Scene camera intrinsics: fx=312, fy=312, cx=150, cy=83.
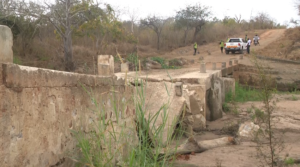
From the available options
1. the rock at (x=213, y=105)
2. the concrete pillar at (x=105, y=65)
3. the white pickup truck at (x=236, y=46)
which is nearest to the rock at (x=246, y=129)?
the rock at (x=213, y=105)

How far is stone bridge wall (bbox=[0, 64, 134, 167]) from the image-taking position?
2.12 meters

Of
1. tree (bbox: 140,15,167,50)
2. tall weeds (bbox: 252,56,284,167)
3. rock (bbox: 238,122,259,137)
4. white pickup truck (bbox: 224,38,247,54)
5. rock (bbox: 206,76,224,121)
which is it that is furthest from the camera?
tree (bbox: 140,15,167,50)

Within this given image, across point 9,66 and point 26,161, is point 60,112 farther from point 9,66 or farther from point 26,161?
point 9,66

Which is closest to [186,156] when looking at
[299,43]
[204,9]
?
[299,43]

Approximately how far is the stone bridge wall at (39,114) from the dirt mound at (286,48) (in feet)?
73.3

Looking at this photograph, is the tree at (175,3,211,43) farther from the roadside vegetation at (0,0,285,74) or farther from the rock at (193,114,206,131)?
the rock at (193,114,206,131)

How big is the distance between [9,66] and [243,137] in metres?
5.31

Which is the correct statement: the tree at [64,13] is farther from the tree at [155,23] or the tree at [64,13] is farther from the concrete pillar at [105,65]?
the tree at [155,23]

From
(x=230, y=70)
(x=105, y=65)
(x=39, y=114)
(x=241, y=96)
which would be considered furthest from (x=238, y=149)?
(x=230, y=70)

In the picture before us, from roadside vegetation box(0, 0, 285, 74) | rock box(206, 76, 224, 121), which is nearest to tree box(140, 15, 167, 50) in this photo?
roadside vegetation box(0, 0, 285, 74)

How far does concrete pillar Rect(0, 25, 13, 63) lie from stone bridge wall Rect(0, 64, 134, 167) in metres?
0.10

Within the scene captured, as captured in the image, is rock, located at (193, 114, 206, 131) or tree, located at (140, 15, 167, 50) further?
tree, located at (140, 15, 167, 50)

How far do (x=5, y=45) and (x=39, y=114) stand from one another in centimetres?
60

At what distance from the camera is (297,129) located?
6.95 meters
